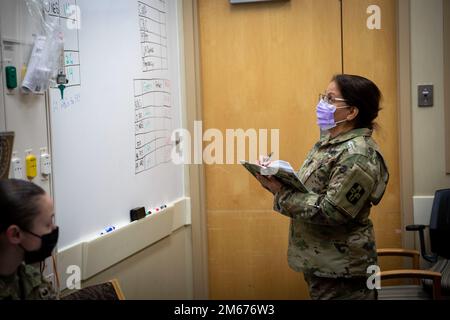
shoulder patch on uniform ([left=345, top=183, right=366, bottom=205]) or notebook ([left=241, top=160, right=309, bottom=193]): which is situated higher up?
notebook ([left=241, top=160, right=309, bottom=193])

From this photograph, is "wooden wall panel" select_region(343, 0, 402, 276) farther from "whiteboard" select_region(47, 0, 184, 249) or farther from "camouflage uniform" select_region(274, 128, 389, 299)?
"camouflage uniform" select_region(274, 128, 389, 299)

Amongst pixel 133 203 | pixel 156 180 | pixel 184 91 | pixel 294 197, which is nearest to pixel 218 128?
pixel 184 91

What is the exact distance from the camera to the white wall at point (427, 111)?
3.01 meters

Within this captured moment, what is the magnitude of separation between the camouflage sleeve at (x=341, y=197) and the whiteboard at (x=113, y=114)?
34.0 inches

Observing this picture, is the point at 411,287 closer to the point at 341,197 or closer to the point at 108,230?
the point at 341,197

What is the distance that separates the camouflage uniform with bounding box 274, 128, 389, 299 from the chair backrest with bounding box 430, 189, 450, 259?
0.90 metres

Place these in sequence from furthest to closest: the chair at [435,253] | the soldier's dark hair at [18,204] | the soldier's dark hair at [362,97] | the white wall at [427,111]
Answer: the white wall at [427,111] < the chair at [435,253] < the soldier's dark hair at [362,97] < the soldier's dark hair at [18,204]

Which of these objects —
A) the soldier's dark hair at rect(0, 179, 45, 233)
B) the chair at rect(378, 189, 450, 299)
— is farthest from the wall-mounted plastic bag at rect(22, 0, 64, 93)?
the chair at rect(378, 189, 450, 299)

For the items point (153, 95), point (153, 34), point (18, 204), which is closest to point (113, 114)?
point (153, 95)

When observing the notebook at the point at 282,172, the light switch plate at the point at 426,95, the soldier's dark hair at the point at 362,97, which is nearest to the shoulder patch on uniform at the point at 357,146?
the soldier's dark hair at the point at 362,97

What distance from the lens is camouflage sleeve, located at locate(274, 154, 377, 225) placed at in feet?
6.40

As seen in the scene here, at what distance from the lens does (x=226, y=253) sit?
3457 millimetres

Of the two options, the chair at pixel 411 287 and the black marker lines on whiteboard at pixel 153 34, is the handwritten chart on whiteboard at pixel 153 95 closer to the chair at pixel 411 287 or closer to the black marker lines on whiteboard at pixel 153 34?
the black marker lines on whiteboard at pixel 153 34

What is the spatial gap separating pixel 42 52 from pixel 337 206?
3.71 ft
